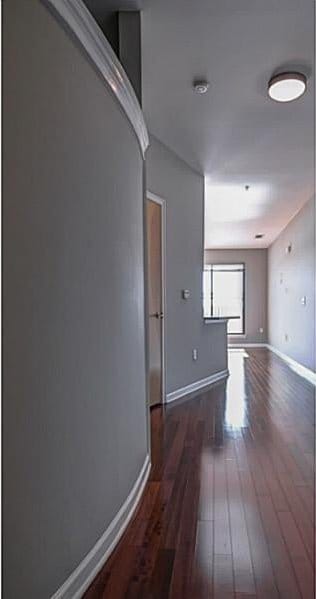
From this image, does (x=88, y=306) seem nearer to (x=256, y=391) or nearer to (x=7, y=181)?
(x=7, y=181)

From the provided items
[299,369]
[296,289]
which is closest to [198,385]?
[299,369]

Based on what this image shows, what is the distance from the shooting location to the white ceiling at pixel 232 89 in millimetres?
2641

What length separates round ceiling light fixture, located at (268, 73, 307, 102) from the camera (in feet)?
10.5

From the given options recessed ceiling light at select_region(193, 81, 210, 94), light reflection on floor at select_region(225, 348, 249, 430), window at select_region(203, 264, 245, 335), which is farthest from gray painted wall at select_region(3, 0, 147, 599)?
window at select_region(203, 264, 245, 335)

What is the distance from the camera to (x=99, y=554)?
1807 mm

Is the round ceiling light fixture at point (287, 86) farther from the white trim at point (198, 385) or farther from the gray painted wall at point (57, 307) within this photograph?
the white trim at point (198, 385)

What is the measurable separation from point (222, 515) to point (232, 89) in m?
2.90

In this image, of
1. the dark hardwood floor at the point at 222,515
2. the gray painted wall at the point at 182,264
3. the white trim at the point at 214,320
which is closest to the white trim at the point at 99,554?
the dark hardwood floor at the point at 222,515

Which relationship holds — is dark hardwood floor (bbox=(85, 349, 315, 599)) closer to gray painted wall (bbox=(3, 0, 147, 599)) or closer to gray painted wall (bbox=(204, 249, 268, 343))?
gray painted wall (bbox=(3, 0, 147, 599))

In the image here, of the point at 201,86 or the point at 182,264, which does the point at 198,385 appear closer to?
the point at 182,264

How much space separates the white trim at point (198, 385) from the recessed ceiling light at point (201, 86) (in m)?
2.86

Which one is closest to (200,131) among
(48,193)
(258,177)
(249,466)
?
(258,177)

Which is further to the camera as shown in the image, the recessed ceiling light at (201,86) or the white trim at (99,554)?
the recessed ceiling light at (201,86)

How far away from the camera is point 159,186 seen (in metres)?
4.64
